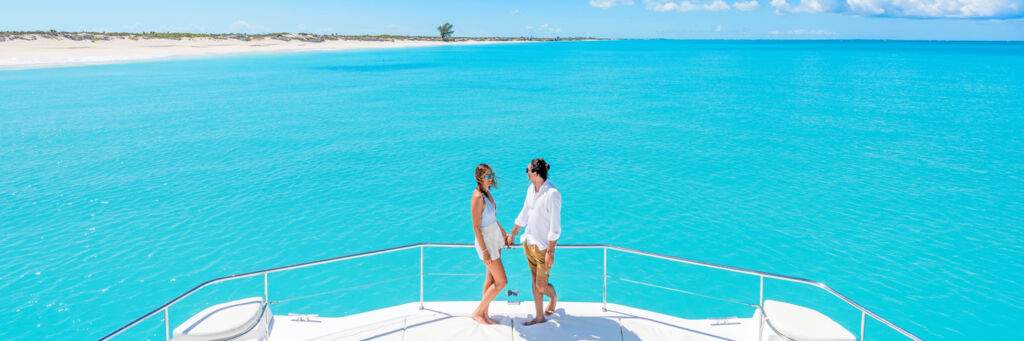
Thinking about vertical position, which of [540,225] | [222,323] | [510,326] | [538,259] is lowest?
[510,326]

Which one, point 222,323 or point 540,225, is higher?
point 540,225

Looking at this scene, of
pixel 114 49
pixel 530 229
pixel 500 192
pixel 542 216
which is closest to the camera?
pixel 542 216

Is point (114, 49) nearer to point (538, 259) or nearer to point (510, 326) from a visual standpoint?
point (510, 326)

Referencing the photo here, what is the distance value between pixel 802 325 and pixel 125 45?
11051 cm

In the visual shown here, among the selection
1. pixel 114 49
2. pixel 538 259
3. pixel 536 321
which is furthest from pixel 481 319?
pixel 114 49

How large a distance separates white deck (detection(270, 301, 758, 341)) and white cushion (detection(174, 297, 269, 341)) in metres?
0.54

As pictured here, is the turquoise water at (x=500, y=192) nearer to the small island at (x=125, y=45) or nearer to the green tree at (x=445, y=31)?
the small island at (x=125, y=45)

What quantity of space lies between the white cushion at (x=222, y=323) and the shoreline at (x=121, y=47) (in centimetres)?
7230

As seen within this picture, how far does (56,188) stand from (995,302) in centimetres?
2238

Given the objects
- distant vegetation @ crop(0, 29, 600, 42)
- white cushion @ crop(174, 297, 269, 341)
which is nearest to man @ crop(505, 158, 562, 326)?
white cushion @ crop(174, 297, 269, 341)

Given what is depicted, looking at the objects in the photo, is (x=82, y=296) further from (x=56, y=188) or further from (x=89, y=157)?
(x=89, y=157)

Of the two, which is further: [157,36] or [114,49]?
[157,36]

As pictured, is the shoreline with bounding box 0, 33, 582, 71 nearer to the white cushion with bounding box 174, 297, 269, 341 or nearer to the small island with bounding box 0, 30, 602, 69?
the small island with bounding box 0, 30, 602, 69

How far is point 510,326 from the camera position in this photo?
17.5 ft
